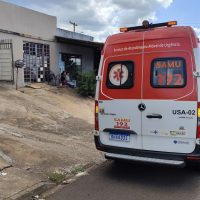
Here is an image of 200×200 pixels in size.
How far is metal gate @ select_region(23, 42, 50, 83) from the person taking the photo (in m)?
17.6

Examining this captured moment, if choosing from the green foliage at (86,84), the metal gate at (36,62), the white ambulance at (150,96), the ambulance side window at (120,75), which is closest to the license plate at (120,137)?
the white ambulance at (150,96)

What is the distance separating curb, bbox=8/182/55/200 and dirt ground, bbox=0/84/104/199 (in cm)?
18

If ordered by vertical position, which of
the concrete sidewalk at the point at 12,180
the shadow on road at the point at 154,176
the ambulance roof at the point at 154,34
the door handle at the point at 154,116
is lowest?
the shadow on road at the point at 154,176

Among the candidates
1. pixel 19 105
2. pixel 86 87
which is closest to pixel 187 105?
pixel 19 105

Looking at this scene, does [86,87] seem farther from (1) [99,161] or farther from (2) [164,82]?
(2) [164,82]

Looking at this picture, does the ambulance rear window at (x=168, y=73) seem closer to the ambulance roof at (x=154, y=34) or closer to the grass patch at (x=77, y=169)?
the ambulance roof at (x=154, y=34)

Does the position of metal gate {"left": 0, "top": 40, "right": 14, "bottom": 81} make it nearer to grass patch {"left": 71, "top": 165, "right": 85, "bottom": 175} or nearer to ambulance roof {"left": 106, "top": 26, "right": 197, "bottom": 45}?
grass patch {"left": 71, "top": 165, "right": 85, "bottom": 175}

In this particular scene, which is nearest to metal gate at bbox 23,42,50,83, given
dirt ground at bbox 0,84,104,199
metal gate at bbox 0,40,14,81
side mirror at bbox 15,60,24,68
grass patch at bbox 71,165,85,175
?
dirt ground at bbox 0,84,104,199

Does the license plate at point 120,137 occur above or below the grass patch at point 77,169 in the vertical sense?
above

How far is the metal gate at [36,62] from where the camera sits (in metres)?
17.6

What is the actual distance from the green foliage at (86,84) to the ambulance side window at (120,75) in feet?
34.9

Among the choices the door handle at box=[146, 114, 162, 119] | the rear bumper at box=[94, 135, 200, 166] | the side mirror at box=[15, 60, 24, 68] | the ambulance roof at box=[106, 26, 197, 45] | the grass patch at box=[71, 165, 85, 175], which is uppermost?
the ambulance roof at box=[106, 26, 197, 45]

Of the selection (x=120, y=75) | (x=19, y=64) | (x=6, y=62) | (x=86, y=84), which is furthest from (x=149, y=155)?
(x=86, y=84)

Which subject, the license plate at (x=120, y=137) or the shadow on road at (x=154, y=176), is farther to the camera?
the license plate at (x=120, y=137)
